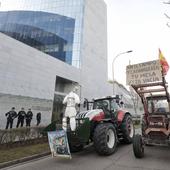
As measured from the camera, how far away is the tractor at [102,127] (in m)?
6.95

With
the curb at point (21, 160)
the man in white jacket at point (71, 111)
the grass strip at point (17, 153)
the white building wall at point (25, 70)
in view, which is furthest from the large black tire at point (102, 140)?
the white building wall at point (25, 70)

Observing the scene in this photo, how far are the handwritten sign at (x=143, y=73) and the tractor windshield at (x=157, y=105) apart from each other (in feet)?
6.62

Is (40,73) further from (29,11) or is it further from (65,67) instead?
(29,11)

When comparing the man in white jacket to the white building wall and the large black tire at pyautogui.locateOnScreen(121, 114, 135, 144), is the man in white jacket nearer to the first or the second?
the large black tire at pyautogui.locateOnScreen(121, 114, 135, 144)

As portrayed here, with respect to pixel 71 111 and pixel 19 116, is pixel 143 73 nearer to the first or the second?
pixel 71 111

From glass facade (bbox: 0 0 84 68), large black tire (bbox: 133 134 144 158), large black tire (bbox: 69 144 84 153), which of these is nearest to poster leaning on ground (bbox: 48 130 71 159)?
large black tire (bbox: 69 144 84 153)

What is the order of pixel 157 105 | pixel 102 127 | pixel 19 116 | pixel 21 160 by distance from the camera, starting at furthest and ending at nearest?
pixel 19 116 → pixel 157 105 → pixel 102 127 → pixel 21 160

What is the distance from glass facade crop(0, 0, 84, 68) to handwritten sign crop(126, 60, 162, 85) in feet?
88.3

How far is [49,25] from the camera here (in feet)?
141

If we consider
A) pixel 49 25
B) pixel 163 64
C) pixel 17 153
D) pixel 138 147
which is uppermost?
pixel 49 25

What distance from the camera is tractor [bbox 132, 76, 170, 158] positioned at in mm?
6984

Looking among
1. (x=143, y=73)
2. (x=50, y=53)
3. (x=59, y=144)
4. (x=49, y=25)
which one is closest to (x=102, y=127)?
(x=59, y=144)

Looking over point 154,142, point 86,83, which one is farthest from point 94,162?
point 86,83

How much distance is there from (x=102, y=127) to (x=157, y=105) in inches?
131
